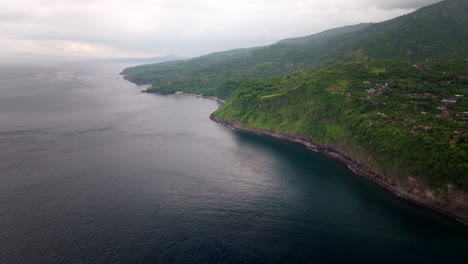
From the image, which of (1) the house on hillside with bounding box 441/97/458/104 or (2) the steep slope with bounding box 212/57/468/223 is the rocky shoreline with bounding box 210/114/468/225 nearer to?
(2) the steep slope with bounding box 212/57/468/223

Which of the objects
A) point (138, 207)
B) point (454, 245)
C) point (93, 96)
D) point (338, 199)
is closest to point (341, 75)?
point (338, 199)

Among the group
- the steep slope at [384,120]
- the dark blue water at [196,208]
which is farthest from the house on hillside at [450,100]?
the dark blue water at [196,208]

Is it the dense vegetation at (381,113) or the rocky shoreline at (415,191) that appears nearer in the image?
the rocky shoreline at (415,191)

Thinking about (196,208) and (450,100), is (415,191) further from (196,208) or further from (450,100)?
(196,208)

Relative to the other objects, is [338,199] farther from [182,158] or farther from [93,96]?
[93,96]

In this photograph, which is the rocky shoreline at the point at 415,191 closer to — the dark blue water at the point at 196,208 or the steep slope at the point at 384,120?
the steep slope at the point at 384,120

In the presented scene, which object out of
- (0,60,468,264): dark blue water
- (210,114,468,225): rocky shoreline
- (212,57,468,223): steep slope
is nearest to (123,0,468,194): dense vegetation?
(212,57,468,223): steep slope

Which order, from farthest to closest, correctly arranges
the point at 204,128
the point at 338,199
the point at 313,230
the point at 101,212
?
the point at 204,128, the point at 338,199, the point at 101,212, the point at 313,230
